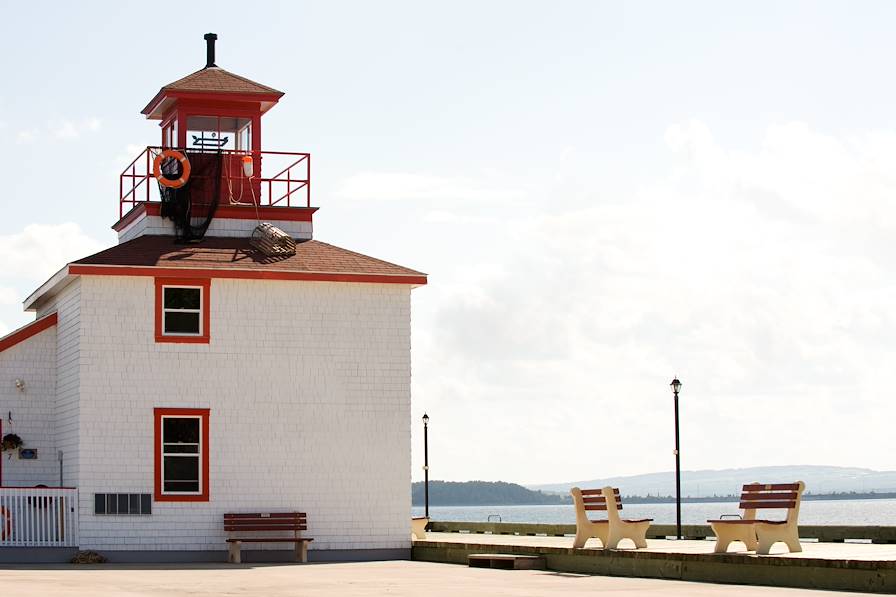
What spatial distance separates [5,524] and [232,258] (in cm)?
664

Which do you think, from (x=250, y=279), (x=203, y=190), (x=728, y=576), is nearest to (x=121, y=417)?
(x=250, y=279)

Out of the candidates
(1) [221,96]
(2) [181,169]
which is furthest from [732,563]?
(1) [221,96]

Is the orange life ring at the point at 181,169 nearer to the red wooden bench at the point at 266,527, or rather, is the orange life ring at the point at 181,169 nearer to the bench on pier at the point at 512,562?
the red wooden bench at the point at 266,527

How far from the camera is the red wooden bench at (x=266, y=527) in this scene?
28219mm

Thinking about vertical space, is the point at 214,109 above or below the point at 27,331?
above

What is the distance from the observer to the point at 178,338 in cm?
2877

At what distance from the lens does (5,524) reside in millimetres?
27438

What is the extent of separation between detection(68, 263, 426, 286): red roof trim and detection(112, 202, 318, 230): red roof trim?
107 inches

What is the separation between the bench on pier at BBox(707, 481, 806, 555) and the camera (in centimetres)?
2070

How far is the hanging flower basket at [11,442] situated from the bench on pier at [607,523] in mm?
12016

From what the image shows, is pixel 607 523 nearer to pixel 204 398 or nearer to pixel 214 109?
pixel 204 398

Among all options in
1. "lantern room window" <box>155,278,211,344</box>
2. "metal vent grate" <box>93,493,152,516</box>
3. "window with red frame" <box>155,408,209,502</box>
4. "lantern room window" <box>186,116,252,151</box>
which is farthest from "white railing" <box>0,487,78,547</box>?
"lantern room window" <box>186,116,252,151</box>

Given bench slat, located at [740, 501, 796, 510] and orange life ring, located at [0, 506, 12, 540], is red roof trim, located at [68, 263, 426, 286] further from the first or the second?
bench slat, located at [740, 501, 796, 510]

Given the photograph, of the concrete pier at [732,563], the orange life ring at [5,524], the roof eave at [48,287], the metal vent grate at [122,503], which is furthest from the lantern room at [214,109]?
the concrete pier at [732,563]
